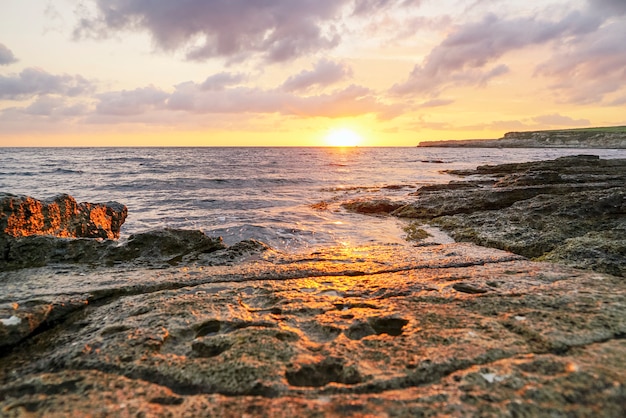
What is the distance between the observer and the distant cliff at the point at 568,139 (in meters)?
115

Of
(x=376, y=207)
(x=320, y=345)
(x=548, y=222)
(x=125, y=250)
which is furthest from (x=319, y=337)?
(x=376, y=207)

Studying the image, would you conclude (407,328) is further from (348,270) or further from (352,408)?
(348,270)

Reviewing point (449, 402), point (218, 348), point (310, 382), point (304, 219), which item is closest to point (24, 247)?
point (218, 348)

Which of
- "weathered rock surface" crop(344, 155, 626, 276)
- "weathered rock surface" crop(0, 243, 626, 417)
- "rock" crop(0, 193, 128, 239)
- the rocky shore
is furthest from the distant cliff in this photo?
"rock" crop(0, 193, 128, 239)

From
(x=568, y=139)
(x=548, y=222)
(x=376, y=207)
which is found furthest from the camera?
(x=568, y=139)

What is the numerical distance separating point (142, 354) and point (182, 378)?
518 millimetres

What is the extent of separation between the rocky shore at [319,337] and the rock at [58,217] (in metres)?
0.72

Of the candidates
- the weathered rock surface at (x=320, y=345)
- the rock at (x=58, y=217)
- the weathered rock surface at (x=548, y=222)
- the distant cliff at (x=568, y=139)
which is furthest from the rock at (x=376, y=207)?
the distant cliff at (x=568, y=139)

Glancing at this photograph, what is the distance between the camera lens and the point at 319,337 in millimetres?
3193

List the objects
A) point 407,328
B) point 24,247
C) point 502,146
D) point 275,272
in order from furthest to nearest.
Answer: point 502,146
point 24,247
point 275,272
point 407,328

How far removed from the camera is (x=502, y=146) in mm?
172875

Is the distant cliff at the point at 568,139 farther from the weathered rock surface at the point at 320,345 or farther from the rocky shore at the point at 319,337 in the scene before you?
the weathered rock surface at the point at 320,345

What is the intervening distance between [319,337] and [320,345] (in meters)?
0.23

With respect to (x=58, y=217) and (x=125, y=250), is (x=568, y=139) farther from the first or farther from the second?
(x=58, y=217)
